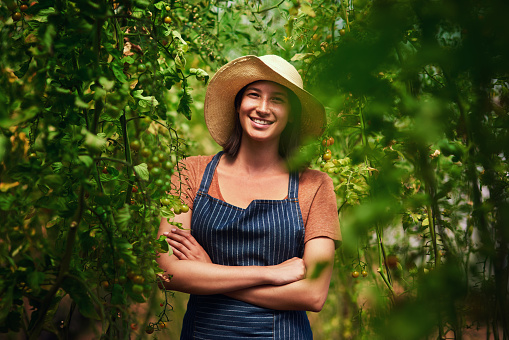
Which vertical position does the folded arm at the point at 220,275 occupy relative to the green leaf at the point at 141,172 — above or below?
below

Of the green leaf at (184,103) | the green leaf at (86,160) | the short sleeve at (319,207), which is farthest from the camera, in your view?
the short sleeve at (319,207)

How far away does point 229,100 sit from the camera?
204 centimetres

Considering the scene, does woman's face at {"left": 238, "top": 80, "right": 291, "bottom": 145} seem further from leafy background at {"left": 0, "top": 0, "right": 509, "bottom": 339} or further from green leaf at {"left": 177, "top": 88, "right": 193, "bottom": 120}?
green leaf at {"left": 177, "top": 88, "right": 193, "bottom": 120}

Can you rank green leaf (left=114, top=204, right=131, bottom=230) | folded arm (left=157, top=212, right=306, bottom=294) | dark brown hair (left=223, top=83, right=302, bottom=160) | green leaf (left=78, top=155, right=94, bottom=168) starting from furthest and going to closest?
dark brown hair (left=223, top=83, right=302, bottom=160), folded arm (left=157, top=212, right=306, bottom=294), green leaf (left=114, top=204, right=131, bottom=230), green leaf (left=78, top=155, right=94, bottom=168)

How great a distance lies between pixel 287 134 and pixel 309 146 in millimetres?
811

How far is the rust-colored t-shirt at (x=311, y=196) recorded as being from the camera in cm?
172

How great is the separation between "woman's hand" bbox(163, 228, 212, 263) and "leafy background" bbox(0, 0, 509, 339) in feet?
0.98

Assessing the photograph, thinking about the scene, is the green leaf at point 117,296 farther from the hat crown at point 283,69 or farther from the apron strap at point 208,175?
the hat crown at point 283,69

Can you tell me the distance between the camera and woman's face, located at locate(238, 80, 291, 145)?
1807 millimetres

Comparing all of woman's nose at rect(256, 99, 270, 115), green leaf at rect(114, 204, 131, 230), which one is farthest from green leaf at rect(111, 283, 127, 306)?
woman's nose at rect(256, 99, 270, 115)

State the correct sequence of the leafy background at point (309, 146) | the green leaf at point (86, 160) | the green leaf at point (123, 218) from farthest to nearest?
the green leaf at point (123, 218), the green leaf at point (86, 160), the leafy background at point (309, 146)

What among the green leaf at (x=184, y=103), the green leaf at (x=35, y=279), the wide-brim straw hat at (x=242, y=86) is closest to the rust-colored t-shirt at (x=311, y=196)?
the wide-brim straw hat at (x=242, y=86)

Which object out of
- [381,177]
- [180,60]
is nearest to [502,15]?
[381,177]

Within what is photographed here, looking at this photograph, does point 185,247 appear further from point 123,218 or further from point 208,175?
point 123,218
